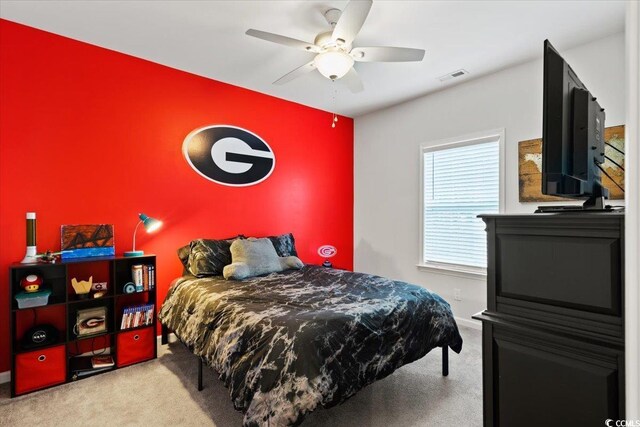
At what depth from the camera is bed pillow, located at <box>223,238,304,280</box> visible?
298 cm

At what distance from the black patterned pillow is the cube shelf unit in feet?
4.16

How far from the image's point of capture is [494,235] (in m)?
1.18

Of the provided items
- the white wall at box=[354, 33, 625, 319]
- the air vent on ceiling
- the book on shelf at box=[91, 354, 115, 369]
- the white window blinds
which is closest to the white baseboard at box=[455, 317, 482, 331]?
the white wall at box=[354, 33, 625, 319]

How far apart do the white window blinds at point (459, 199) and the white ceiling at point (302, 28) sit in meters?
0.87

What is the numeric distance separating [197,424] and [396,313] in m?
1.39

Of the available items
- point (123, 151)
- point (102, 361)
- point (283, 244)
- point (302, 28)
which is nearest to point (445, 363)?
point (283, 244)

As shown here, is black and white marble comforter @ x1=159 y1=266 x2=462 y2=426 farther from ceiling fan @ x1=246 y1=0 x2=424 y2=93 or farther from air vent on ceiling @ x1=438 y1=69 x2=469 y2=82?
air vent on ceiling @ x1=438 y1=69 x2=469 y2=82

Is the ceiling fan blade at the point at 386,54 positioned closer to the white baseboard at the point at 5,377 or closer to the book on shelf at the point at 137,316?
the book on shelf at the point at 137,316

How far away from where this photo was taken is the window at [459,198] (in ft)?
11.4

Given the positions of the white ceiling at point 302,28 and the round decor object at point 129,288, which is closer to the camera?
the white ceiling at point 302,28

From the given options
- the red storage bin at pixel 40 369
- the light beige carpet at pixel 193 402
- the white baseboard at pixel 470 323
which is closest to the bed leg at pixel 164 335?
the light beige carpet at pixel 193 402

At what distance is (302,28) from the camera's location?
2.59m

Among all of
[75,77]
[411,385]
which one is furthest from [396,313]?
[75,77]

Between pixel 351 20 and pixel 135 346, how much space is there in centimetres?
298
